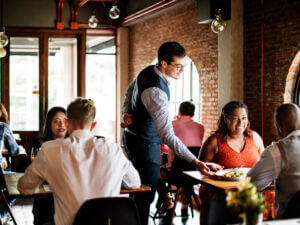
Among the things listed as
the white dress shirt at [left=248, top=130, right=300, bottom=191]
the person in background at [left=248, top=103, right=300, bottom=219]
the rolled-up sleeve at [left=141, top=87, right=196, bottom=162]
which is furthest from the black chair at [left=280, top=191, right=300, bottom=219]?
the rolled-up sleeve at [left=141, top=87, right=196, bottom=162]

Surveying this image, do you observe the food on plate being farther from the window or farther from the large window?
the large window

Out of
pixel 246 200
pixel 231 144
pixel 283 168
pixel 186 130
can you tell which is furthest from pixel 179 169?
pixel 246 200

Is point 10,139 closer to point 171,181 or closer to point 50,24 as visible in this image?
point 171,181

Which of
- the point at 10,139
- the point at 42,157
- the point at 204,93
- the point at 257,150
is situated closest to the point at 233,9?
the point at 204,93

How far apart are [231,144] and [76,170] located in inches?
75.2

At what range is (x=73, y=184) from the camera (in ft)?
8.19

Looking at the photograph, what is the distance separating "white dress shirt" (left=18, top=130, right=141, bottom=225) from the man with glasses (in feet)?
3.62

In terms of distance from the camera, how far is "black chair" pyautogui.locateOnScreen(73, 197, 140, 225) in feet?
7.77

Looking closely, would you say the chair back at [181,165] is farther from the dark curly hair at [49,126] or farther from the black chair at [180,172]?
the dark curly hair at [49,126]

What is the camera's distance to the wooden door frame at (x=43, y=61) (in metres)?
10.6

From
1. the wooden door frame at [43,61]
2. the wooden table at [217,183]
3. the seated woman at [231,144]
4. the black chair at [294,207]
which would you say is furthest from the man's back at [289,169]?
the wooden door frame at [43,61]

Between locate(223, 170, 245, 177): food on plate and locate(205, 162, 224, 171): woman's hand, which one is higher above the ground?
locate(205, 162, 224, 171): woman's hand

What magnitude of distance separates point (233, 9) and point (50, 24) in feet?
17.6

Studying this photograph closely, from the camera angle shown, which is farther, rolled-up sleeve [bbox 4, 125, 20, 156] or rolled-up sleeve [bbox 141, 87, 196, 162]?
rolled-up sleeve [bbox 4, 125, 20, 156]
